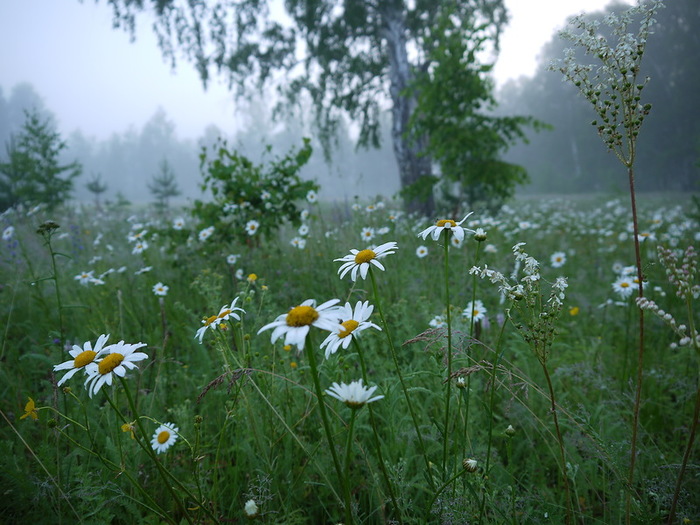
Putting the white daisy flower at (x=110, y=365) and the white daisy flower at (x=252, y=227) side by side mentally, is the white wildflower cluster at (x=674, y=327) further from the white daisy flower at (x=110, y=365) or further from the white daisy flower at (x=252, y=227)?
the white daisy flower at (x=252, y=227)

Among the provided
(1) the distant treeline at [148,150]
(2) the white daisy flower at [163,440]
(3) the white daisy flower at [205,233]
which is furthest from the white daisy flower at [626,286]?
(1) the distant treeline at [148,150]

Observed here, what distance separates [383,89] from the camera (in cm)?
942

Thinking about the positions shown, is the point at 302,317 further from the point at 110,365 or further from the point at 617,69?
the point at 617,69

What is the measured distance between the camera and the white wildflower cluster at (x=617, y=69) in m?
1.03

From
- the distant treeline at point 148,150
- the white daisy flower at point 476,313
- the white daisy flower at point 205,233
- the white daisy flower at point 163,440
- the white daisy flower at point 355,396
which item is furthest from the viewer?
the distant treeline at point 148,150

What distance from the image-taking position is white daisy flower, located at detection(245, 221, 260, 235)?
160 inches

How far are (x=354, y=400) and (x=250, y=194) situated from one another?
386cm

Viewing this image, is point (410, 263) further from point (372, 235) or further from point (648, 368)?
point (648, 368)

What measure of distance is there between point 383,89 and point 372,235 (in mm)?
6855

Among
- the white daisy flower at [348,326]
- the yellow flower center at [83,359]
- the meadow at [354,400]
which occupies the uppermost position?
the white daisy flower at [348,326]

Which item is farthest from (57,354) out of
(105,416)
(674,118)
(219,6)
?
(674,118)

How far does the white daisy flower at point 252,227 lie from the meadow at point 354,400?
26cm

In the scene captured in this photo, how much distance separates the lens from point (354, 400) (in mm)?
790

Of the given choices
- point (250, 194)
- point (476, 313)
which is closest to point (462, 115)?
point (250, 194)
